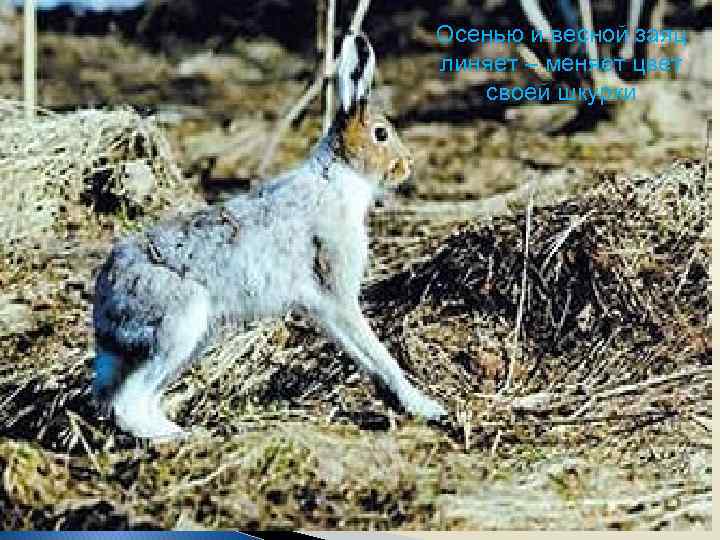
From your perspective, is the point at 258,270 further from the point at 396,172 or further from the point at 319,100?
the point at 319,100

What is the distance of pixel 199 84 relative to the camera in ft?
15.2

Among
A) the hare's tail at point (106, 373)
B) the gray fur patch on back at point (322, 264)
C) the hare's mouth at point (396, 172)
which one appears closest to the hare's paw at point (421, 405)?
the gray fur patch on back at point (322, 264)

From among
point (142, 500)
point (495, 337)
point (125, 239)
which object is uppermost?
point (125, 239)

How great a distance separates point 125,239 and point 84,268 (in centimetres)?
22

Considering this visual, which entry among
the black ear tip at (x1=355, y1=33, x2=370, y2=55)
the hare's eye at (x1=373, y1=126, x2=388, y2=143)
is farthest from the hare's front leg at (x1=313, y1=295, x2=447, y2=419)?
the black ear tip at (x1=355, y1=33, x2=370, y2=55)

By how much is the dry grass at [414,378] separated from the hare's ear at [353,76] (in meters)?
0.48

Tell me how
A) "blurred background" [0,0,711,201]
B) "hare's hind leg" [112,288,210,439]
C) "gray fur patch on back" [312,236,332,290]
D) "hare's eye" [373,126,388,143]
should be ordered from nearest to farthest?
"hare's hind leg" [112,288,210,439]
"gray fur patch on back" [312,236,332,290]
"hare's eye" [373,126,388,143]
"blurred background" [0,0,711,201]

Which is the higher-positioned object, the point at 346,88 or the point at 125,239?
the point at 346,88

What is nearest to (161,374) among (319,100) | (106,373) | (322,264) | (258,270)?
(106,373)

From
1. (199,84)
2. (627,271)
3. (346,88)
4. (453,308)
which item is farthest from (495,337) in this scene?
(199,84)

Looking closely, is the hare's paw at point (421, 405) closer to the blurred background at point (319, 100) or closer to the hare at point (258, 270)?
the hare at point (258, 270)

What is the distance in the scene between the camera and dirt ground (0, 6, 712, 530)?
3.53 m

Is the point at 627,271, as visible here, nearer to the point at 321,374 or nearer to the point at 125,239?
the point at 321,374

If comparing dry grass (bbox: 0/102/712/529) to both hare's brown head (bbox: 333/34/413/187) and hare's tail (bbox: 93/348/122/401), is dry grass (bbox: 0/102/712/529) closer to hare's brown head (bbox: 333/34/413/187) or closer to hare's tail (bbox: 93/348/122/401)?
hare's tail (bbox: 93/348/122/401)
